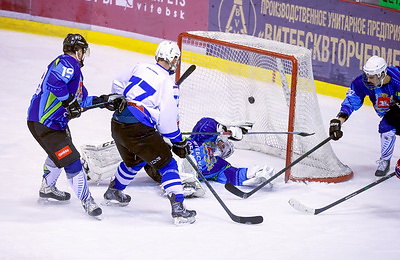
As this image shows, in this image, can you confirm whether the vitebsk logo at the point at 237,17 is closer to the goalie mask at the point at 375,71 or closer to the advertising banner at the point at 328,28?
the advertising banner at the point at 328,28

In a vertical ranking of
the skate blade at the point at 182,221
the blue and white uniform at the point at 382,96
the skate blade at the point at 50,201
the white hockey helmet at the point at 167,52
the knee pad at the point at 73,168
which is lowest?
the skate blade at the point at 50,201

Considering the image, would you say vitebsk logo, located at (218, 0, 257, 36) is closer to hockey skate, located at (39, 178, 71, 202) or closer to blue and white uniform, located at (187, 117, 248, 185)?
blue and white uniform, located at (187, 117, 248, 185)

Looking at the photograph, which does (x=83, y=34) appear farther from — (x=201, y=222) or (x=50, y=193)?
(x=201, y=222)

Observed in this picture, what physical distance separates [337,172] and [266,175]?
0.62 meters

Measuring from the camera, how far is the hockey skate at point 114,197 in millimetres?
5277

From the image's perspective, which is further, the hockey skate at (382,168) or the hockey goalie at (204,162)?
the hockey skate at (382,168)

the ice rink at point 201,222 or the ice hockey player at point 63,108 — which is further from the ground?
the ice hockey player at point 63,108

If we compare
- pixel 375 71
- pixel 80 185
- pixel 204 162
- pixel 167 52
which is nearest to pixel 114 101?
pixel 167 52

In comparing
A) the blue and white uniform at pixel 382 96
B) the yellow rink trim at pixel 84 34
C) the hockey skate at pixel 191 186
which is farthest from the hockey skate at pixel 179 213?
the yellow rink trim at pixel 84 34

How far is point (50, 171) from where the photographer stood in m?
5.22

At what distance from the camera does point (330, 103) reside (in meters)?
8.25

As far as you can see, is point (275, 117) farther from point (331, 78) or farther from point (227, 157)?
point (331, 78)

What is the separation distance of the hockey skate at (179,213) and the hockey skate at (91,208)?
0.42 meters

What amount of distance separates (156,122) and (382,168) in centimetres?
216
